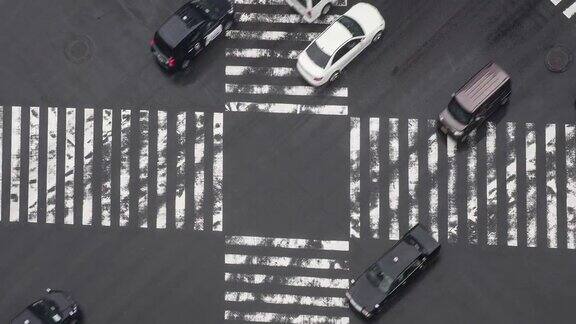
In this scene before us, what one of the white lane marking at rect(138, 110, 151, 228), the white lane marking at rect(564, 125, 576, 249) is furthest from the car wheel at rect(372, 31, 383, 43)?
the white lane marking at rect(138, 110, 151, 228)

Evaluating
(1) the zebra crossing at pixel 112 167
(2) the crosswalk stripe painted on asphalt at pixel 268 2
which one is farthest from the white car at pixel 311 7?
(1) the zebra crossing at pixel 112 167

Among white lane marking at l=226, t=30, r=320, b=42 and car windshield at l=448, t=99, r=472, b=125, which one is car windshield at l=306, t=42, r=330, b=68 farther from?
car windshield at l=448, t=99, r=472, b=125

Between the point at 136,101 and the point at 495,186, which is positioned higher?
the point at 136,101

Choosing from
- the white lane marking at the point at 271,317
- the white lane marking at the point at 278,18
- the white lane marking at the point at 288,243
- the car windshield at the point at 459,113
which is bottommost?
the white lane marking at the point at 271,317

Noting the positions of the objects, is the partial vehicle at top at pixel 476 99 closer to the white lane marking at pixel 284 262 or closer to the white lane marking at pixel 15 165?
the white lane marking at pixel 284 262

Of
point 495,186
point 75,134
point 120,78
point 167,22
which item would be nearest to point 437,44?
point 495,186

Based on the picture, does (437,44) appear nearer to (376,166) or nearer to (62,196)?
(376,166)
